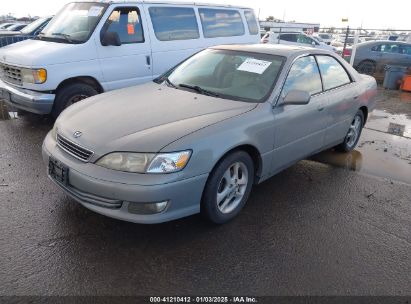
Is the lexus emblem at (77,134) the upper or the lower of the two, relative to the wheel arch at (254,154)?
upper

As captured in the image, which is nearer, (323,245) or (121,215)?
(121,215)

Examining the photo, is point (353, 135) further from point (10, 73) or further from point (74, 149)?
point (10, 73)

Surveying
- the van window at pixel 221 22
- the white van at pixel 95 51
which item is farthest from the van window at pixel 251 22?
the white van at pixel 95 51

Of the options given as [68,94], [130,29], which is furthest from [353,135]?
[68,94]

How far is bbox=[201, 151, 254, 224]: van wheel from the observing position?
299 centimetres

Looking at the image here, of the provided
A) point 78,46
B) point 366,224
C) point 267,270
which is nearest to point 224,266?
point 267,270

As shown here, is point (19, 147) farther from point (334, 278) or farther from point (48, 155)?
point (334, 278)

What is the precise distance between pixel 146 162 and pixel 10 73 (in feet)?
13.5

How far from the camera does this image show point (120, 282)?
8.23 ft

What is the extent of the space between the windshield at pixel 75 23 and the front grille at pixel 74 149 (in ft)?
9.71

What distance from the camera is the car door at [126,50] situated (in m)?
5.76

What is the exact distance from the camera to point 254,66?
382cm

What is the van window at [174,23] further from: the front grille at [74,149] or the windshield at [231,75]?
the front grille at [74,149]

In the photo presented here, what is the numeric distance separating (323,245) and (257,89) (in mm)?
1618
